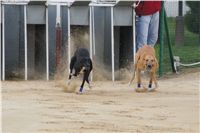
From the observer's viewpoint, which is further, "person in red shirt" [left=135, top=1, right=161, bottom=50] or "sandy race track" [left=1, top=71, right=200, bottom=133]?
"person in red shirt" [left=135, top=1, right=161, bottom=50]

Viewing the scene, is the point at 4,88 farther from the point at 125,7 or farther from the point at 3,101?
the point at 125,7

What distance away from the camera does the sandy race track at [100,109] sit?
7.51 m

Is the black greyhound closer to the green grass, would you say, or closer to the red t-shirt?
the red t-shirt

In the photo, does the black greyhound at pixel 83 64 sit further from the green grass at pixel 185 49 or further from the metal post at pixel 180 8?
the metal post at pixel 180 8

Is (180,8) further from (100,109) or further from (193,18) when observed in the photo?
(100,109)

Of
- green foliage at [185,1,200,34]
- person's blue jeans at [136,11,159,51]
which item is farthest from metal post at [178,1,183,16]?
person's blue jeans at [136,11,159,51]

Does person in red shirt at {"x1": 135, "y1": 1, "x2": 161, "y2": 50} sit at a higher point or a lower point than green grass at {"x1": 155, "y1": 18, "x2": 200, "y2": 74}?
higher

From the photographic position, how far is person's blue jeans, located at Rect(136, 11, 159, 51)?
1543cm

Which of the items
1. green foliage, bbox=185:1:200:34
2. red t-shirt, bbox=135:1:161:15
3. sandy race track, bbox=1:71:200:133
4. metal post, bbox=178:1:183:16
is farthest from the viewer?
green foliage, bbox=185:1:200:34

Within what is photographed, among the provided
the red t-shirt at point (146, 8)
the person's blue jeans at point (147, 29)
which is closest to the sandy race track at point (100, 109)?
the person's blue jeans at point (147, 29)

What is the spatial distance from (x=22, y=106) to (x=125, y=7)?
6.63 m

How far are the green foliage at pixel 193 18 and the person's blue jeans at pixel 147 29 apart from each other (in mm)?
2994

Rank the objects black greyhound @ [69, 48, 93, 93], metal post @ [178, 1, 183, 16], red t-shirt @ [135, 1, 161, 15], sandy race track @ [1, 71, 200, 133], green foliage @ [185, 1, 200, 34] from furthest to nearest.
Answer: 1. green foliage @ [185, 1, 200, 34]
2. metal post @ [178, 1, 183, 16]
3. red t-shirt @ [135, 1, 161, 15]
4. black greyhound @ [69, 48, 93, 93]
5. sandy race track @ [1, 71, 200, 133]

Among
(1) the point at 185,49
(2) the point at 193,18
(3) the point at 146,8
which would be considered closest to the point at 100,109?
(3) the point at 146,8
